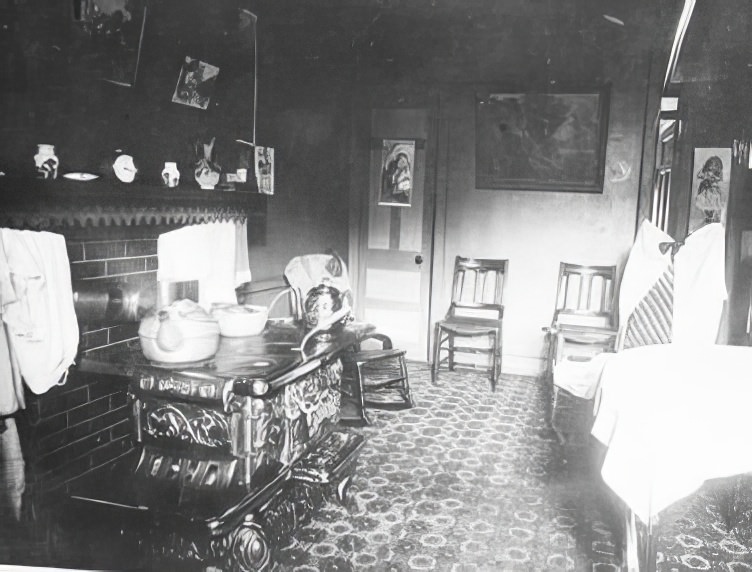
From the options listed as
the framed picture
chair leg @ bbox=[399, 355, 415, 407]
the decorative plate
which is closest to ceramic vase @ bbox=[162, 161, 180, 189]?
the decorative plate

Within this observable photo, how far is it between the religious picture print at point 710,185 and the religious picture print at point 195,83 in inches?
87.7

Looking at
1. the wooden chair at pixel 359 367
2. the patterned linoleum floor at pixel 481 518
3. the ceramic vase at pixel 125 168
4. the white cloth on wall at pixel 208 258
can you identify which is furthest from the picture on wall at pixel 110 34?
the patterned linoleum floor at pixel 481 518

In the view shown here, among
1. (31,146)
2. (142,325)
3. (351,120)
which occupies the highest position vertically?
(351,120)

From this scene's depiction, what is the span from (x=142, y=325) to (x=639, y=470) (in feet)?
5.39

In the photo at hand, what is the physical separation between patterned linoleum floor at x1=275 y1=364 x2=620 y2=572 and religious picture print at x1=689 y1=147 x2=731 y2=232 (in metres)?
1.30

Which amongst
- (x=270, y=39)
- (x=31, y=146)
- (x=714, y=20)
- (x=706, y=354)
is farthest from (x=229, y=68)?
(x=706, y=354)

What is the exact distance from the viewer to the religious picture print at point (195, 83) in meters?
2.79

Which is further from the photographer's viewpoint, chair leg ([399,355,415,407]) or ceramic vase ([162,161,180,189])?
chair leg ([399,355,415,407])

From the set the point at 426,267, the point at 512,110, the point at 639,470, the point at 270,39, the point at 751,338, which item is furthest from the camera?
the point at 426,267

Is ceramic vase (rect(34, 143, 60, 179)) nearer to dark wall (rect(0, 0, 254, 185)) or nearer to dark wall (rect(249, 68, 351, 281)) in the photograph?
dark wall (rect(0, 0, 254, 185))

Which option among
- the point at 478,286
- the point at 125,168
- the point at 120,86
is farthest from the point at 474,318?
the point at 120,86

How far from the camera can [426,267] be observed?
15.6ft

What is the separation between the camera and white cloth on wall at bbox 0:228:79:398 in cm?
199

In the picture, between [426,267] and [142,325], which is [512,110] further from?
[142,325]
